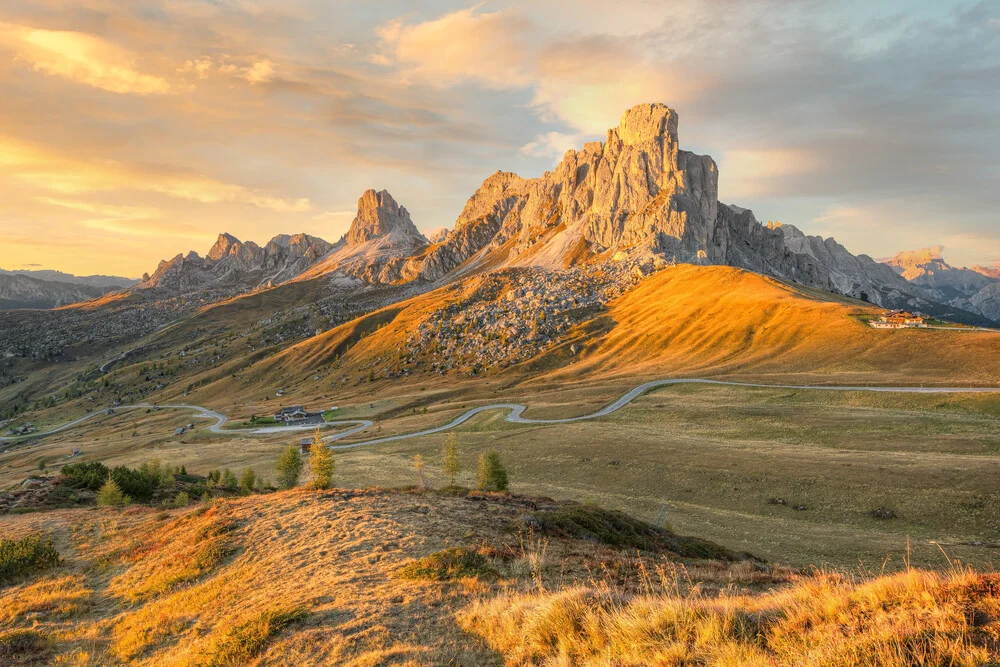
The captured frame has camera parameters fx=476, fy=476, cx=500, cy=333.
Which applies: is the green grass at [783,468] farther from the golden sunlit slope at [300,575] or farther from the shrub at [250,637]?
the shrub at [250,637]

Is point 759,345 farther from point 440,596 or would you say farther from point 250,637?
point 250,637

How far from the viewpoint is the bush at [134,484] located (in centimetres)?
4488

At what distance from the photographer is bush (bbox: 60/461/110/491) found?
4662 centimetres

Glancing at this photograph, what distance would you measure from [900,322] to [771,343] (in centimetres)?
2790

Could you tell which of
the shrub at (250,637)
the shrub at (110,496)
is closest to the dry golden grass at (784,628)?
the shrub at (250,637)

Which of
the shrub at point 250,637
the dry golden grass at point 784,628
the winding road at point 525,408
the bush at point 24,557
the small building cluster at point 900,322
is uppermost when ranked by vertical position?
the small building cluster at point 900,322

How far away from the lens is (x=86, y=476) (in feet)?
154

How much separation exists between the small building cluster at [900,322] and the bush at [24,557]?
145m

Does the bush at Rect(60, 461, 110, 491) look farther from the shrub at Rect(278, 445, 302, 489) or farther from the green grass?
the green grass

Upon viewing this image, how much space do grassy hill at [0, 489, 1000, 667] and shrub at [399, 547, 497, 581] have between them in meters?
0.07

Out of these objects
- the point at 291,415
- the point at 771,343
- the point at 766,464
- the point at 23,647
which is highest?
the point at 771,343

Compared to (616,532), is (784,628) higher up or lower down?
higher up

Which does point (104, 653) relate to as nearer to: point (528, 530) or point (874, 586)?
point (528, 530)

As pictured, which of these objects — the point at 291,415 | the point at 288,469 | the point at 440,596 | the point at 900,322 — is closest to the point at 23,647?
the point at 440,596
